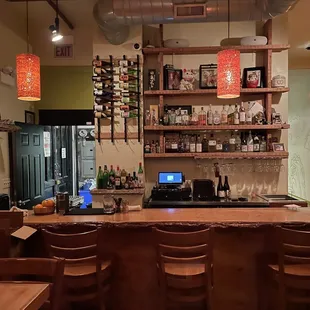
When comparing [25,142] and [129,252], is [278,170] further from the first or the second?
[25,142]

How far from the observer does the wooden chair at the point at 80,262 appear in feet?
7.89

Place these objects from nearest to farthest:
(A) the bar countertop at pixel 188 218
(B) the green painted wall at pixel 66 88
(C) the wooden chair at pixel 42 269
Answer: (C) the wooden chair at pixel 42 269
(A) the bar countertop at pixel 188 218
(B) the green painted wall at pixel 66 88

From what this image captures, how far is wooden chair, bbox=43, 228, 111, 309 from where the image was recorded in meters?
2.41

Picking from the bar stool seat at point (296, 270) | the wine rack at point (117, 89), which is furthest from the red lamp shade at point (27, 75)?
the bar stool seat at point (296, 270)

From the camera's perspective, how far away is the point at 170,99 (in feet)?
15.4

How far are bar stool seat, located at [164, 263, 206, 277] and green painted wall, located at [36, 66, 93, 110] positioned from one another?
13.6ft

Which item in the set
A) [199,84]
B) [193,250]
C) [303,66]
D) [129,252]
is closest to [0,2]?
[199,84]

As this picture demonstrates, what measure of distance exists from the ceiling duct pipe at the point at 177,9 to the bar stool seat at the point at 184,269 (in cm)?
245

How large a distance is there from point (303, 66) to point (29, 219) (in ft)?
20.8

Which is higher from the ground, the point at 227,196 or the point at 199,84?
the point at 199,84

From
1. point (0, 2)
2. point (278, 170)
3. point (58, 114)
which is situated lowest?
point (278, 170)

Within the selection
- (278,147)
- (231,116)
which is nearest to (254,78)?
(231,116)

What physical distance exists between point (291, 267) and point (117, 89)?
2.87 m

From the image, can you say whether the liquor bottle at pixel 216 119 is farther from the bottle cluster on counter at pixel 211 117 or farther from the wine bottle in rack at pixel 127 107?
the wine bottle in rack at pixel 127 107
